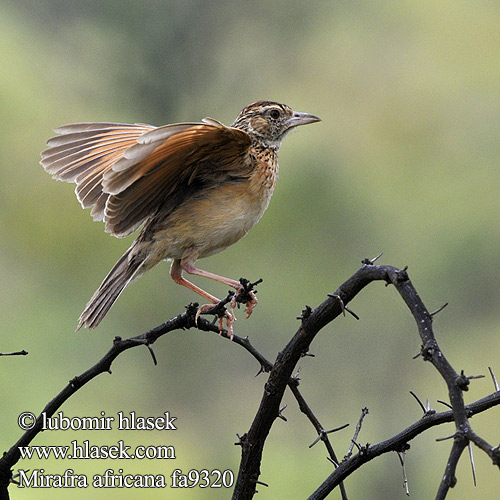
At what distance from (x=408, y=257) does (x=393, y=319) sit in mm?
1711

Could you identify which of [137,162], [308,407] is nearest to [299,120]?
[137,162]

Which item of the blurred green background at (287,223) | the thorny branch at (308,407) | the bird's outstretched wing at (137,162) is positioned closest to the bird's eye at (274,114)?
the bird's outstretched wing at (137,162)

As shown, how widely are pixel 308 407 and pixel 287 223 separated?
1255 cm

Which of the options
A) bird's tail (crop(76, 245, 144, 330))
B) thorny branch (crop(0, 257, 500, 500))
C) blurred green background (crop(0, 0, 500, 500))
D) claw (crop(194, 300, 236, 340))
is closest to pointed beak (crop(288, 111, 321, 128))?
bird's tail (crop(76, 245, 144, 330))

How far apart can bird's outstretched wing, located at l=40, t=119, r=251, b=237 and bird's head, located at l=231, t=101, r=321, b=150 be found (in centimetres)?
51

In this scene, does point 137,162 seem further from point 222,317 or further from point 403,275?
point 403,275

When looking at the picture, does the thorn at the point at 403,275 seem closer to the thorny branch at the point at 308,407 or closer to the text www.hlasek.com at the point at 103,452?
the thorny branch at the point at 308,407

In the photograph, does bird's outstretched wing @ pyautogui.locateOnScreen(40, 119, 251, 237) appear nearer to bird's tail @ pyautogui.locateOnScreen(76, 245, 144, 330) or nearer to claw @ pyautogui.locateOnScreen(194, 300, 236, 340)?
bird's tail @ pyautogui.locateOnScreen(76, 245, 144, 330)

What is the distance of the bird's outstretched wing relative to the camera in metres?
3.21

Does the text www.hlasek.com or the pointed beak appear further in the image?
the pointed beak

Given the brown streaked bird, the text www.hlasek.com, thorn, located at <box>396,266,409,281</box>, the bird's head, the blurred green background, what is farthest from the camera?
the blurred green background

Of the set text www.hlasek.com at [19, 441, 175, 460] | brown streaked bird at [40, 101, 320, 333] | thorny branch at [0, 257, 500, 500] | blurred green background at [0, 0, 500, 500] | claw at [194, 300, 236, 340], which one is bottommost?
thorny branch at [0, 257, 500, 500]

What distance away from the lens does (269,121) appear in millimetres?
4652

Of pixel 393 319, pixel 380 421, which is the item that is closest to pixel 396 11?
pixel 393 319
